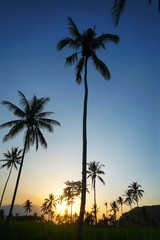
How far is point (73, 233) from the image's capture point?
60.7 feet

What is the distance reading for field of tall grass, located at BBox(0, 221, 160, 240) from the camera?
16.7m

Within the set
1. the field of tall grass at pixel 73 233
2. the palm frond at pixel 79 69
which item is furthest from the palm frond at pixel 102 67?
the field of tall grass at pixel 73 233

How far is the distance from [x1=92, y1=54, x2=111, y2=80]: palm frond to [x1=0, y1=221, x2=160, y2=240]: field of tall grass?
11.4 metres

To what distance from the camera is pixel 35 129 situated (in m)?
29.8

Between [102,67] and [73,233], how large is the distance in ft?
41.3

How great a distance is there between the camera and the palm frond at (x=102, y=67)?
64.8 ft

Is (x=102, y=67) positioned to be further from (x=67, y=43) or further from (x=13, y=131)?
(x=13, y=131)

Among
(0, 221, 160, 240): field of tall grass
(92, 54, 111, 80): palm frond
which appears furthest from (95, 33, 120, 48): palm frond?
(0, 221, 160, 240): field of tall grass

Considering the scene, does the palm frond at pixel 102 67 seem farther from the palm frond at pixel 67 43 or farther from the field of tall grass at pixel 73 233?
the field of tall grass at pixel 73 233

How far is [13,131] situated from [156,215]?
4282 inches

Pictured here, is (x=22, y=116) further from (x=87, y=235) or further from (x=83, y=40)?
(x=87, y=235)

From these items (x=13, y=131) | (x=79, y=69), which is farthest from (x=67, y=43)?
(x=13, y=131)

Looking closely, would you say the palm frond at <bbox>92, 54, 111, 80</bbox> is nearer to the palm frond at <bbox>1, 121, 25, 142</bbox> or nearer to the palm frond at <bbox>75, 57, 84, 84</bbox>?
the palm frond at <bbox>75, 57, 84, 84</bbox>

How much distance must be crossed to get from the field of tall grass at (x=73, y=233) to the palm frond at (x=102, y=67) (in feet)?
37.5
